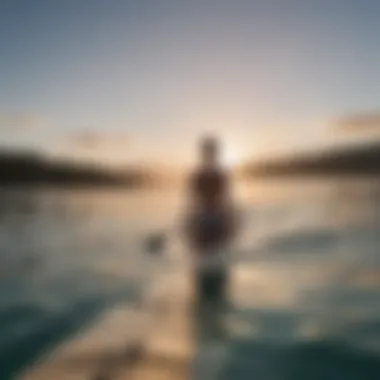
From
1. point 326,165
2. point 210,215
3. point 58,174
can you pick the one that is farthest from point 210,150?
point 58,174

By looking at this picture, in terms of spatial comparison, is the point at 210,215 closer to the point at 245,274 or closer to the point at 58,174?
A: the point at 245,274

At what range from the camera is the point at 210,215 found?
1.61m

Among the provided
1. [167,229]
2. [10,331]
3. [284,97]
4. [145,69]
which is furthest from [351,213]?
[10,331]

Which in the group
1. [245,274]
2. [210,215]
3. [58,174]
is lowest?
[245,274]

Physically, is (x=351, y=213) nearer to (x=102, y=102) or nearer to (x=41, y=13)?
(x=102, y=102)

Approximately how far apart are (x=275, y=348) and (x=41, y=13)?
4.18 ft

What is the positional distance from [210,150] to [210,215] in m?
0.20

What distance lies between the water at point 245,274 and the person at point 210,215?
49 millimetres

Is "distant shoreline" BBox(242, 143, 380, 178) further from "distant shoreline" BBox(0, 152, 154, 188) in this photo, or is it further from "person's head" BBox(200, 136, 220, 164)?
"distant shoreline" BBox(0, 152, 154, 188)

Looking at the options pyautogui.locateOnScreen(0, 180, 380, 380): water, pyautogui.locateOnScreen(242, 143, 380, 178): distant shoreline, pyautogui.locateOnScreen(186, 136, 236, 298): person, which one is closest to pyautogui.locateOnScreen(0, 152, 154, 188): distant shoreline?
pyautogui.locateOnScreen(0, 180, 380, 380): water

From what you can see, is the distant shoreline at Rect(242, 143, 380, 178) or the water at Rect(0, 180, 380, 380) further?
the distant shoreline at Rect(242, 143, 380, 178)

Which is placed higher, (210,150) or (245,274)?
(210,150)

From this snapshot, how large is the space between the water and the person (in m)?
0.05

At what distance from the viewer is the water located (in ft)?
4.61
